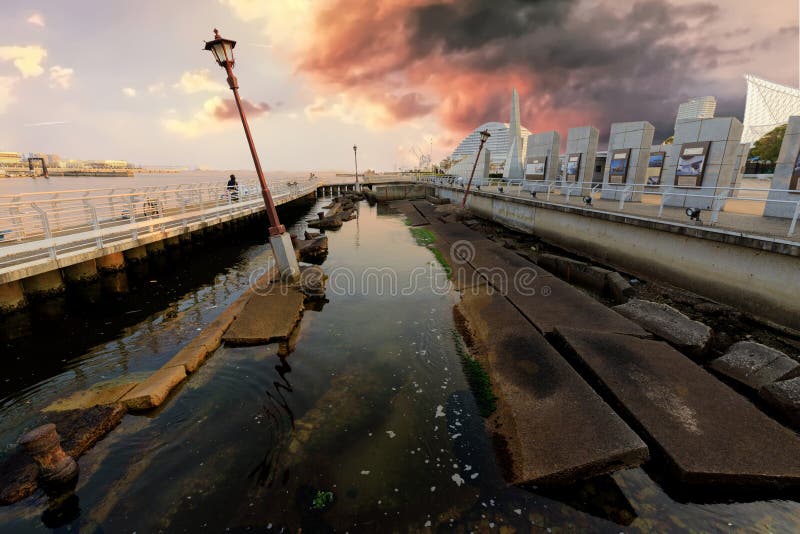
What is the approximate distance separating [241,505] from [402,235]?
58.3 feet

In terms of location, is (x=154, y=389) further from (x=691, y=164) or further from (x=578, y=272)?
(x=691, y=164)

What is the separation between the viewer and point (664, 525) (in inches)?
141

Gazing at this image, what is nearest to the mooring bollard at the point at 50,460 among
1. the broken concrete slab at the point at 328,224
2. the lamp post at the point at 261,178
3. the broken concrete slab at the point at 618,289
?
the lamp post at the point at 261,178

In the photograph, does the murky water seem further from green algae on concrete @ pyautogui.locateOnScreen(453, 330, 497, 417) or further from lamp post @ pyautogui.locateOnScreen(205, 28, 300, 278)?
lamp post @ pyautogui.locateOnScreen(205, 28, 300, 278)

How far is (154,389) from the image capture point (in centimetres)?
538

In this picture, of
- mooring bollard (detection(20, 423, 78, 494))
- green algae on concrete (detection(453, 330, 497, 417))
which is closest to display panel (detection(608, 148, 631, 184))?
green algae on concrete (detection(453, 330, 497, 417))

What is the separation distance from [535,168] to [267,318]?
74.1ft

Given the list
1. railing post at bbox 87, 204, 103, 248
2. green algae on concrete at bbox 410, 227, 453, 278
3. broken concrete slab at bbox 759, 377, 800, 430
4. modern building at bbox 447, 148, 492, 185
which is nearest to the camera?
broken concrete slab at bbox 759, 377, 800, 430

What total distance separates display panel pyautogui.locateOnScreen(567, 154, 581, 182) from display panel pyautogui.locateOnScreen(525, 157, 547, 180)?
7.06ft

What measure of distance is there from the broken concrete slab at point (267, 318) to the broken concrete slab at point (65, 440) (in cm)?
252

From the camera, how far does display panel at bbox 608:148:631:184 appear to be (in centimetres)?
1725

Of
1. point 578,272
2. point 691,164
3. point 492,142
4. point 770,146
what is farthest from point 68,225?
point 492,142

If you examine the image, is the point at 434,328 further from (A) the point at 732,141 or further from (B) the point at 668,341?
(A) the point at 732,141

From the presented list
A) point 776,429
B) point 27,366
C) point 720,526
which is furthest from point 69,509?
point 776,429
